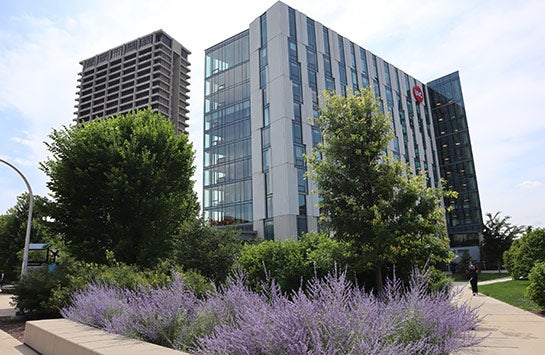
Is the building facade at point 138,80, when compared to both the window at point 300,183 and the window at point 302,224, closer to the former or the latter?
the window at point 300,183

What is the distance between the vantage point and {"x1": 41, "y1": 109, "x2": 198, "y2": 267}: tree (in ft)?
54.9

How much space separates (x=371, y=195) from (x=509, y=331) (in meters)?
5.02

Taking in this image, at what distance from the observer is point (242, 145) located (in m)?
44.3

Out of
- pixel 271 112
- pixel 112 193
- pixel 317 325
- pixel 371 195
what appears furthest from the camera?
pixel 271 112

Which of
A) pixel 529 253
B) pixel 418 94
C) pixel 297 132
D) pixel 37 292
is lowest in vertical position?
pixel 37 292

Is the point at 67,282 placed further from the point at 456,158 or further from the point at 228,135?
the point at 456,158

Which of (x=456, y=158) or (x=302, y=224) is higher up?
(x=456, y=158)

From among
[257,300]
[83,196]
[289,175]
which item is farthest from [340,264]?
[289,175]

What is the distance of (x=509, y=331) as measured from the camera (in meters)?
→ 7.94

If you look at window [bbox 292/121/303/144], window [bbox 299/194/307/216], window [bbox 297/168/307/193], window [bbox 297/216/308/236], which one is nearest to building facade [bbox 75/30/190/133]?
window [bbox 292/121/303/144]

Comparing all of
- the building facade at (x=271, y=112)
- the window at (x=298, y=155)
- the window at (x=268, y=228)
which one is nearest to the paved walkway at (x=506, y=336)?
the building facade at (x=271, y=112)

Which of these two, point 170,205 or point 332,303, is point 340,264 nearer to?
point 332,303

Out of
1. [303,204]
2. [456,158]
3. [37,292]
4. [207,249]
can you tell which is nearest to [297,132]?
[303,204]

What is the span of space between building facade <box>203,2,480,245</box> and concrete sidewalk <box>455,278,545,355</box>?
25.9 metres
